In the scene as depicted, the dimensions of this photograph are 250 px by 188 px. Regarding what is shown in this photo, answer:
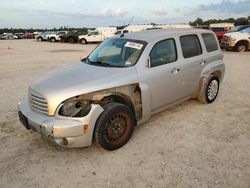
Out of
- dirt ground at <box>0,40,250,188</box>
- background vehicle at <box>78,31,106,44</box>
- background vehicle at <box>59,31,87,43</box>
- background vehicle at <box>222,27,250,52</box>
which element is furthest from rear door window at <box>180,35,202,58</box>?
background vehicle at <box>59,31,87,43</box>

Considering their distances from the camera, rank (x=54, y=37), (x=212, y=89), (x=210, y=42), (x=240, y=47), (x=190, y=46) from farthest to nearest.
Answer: (x=54, y=37) < (x=240, y=47) < (x=212, y=89) < (x=210, y=42) < (x=190, y=46)

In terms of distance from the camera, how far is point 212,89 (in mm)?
6230

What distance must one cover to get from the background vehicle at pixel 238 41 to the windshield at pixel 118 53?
46.9 feet

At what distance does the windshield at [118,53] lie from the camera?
459cm

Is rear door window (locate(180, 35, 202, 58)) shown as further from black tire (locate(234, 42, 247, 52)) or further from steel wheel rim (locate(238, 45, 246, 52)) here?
steel wheel rim (locate(238, 45, 246, 52))

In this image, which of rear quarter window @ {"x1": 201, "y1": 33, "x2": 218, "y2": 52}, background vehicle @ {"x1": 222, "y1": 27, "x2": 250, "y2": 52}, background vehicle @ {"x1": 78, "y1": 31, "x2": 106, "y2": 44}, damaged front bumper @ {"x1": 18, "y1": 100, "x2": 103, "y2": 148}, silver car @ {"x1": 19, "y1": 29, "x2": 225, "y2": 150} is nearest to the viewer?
damaged front bumper @ {"x1": 18, "y1": 100, "x2": 103, "y2": 148}

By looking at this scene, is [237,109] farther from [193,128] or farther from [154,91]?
[154,91]

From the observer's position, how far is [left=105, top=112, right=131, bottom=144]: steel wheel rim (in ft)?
13.3

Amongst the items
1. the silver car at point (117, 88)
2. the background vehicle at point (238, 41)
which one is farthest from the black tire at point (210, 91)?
the background vehicle at point (238, 41)

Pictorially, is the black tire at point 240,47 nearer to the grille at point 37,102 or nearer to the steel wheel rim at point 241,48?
the steel wheel rim at point 241,48

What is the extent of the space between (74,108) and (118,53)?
155 centimetres

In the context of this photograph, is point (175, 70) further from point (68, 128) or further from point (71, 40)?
point (71, 40)

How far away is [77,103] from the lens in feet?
12.8

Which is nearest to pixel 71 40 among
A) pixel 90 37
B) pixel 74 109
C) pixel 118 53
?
pixel 90 37
